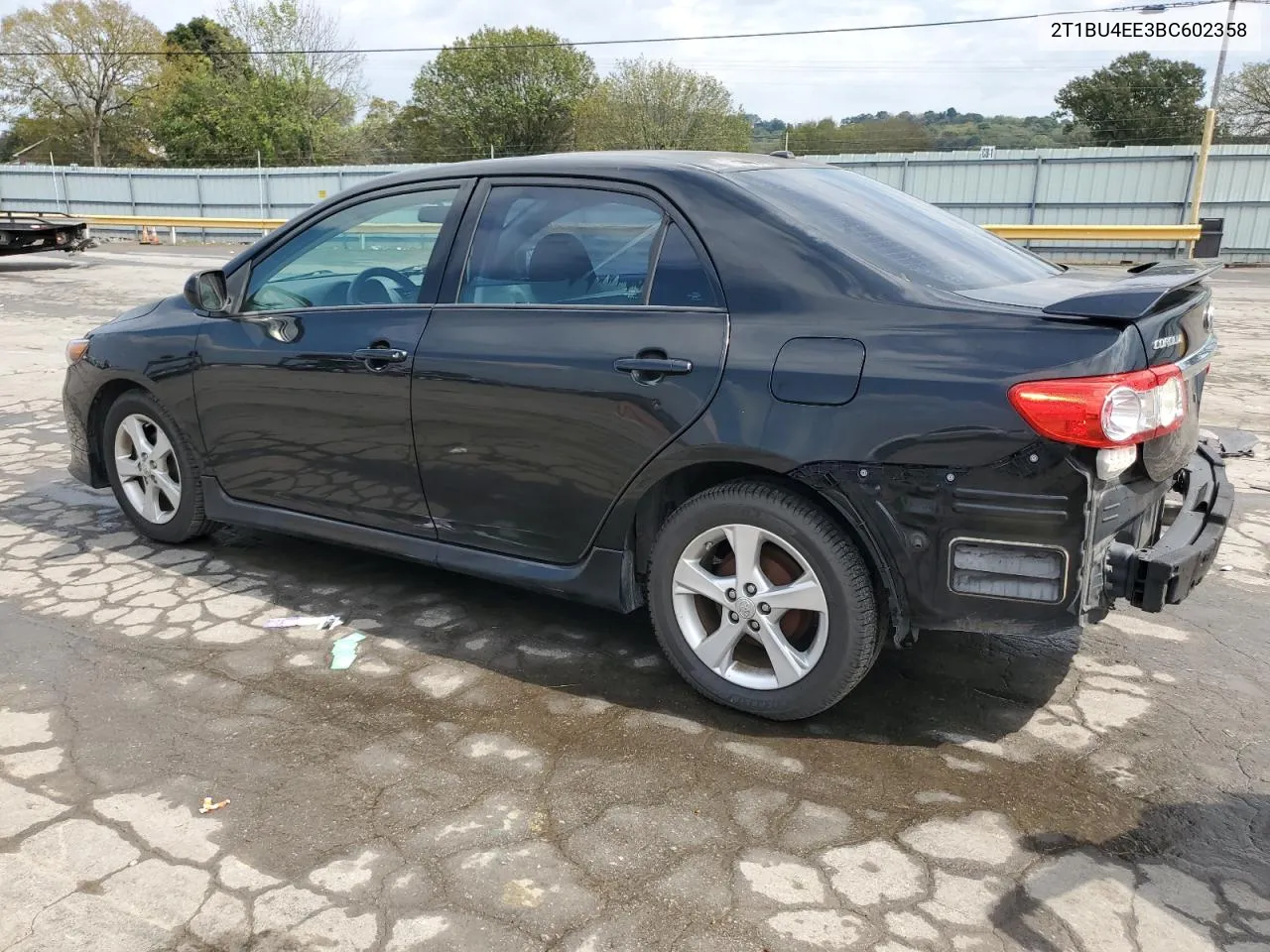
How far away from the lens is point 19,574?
451 centimetres

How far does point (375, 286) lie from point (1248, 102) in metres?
46.3

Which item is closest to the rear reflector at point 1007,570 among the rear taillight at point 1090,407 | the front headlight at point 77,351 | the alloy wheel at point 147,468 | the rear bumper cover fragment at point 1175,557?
the rear bumper cover fragment at point 1175,557

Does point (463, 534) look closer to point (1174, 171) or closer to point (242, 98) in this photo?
point (1174, 171)

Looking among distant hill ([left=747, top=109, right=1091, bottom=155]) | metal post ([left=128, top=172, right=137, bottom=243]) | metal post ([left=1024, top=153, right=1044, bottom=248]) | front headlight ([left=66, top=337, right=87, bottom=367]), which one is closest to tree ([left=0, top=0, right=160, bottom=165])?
metal post ([left=128, top=172, right=137, bottom=243])

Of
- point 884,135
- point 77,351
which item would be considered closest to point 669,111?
point 884,135

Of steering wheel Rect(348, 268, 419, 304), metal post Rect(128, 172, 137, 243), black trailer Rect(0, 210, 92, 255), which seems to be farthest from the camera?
metal post Rect(128, 172, 137, 243)

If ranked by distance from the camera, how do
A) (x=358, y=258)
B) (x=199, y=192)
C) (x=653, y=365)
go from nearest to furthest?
(x=653, y=365) → (x=358, y=258) → (x=199, y=192)

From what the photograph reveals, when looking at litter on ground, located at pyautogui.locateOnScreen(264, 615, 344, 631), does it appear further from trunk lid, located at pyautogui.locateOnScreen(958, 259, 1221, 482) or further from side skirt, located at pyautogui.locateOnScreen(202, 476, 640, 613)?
trunk lid, located at pyautogui.locateOnScreen(958, 259, 1221, 482)

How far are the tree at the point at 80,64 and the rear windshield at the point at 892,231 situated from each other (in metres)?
57.2

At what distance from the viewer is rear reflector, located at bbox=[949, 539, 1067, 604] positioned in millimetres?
2686

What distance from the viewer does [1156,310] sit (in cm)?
278

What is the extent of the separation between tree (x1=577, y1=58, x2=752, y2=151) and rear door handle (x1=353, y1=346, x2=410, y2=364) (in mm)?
47019

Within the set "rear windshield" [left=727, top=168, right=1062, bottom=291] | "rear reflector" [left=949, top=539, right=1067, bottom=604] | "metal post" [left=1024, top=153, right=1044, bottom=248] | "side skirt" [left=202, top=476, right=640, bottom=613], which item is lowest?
"side skirt" [left=202, top=476, right=640, bottom=613]

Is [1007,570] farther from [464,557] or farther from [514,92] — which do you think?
[514,92]
